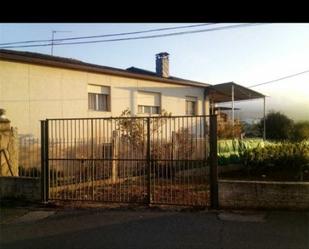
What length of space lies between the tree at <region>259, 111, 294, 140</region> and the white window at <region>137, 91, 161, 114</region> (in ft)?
39.9

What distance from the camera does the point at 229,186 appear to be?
34.4 feet

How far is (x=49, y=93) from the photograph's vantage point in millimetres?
18422

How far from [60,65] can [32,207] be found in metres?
8.26

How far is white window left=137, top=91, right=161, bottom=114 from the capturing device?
23930 mm

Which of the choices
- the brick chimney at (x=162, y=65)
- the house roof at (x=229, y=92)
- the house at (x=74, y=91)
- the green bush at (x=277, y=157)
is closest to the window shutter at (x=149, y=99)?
the house at (x=74, y=91)

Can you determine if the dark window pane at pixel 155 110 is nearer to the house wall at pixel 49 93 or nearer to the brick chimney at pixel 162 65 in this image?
the house wall at pixel 49 93

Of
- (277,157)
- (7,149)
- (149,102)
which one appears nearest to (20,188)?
(7,149)

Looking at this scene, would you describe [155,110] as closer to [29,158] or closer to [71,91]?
[71,91]

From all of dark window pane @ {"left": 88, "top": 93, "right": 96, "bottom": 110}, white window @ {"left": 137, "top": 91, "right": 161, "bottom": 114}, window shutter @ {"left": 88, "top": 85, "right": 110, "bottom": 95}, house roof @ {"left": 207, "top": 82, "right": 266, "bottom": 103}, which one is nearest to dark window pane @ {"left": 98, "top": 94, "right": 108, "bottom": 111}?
window shutter @ {"left": 88, "top": 85, "right": 110, "bottom": 95}

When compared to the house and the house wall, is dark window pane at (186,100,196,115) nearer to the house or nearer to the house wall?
the house

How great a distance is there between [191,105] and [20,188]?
17078 millimetres
